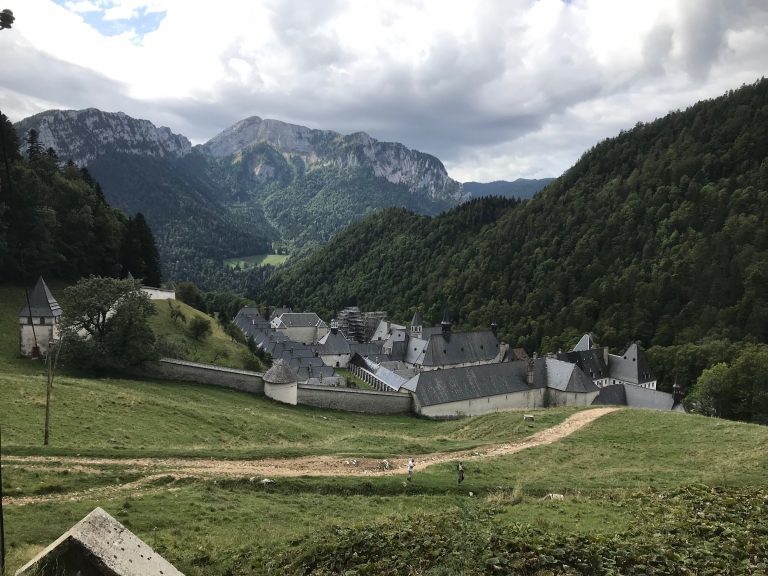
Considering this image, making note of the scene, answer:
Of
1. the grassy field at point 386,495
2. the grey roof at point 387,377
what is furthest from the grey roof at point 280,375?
the grey roof at point 387,377

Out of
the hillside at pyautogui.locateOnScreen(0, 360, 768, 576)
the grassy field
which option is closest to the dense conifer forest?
the hillside at pyautogui.locateOnScreen(0, 360, 768, 576)

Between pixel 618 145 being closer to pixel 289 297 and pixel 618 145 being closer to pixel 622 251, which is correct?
pixel 622 251

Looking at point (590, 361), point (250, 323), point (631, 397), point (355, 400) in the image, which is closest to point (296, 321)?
point (250, 323)

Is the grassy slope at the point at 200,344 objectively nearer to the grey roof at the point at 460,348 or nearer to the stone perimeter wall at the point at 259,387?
the stone perimeter wall at the point at 259,387

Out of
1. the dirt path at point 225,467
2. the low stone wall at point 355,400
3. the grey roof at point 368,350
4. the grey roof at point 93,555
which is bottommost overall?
the low stone wall at point 355,400

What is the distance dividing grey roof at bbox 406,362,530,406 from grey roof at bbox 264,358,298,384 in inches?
539

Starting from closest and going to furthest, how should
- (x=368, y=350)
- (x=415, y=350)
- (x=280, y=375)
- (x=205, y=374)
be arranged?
(x=205, y=374) < (x=280, y=375) < (x=415, y=350) < (x=368, y=350)

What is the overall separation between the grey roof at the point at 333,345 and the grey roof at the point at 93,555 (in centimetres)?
8376

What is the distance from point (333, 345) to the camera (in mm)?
93938

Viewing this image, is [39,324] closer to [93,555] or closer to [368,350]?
[93,555]

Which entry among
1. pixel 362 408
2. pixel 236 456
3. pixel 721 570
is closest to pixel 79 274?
pixel 362 408

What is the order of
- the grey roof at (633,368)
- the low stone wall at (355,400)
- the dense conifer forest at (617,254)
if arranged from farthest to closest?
the dense conifer forest at (617,254)
the grey roof at (633,368)
the low stone wall at (355,400)

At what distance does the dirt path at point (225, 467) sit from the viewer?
18250 millimetres

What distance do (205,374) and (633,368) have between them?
61.4m
